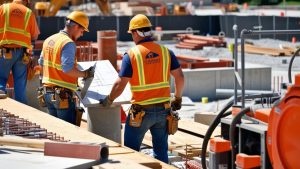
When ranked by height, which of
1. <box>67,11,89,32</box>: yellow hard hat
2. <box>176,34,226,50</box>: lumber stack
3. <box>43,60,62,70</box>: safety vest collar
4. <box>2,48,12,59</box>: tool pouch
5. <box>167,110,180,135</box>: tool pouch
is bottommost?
<box>176,34,226,50</box>: lumber stack

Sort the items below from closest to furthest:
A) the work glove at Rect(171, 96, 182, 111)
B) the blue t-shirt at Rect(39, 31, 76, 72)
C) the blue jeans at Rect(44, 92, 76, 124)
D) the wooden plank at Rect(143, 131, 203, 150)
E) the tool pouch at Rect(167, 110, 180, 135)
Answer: the tool pouch at Rect(167, 110, 180, 135) → the work glove at Rect(171, 96, 182, 111) → the blue t-shirt at Rect(39, 31, 76, 72) → the blue jeans at Rect(44, 92, 76, 124) → the wooden plank at Rect(143, 131, 203, 150)

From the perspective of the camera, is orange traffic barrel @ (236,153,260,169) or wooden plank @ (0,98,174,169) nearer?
orange traffic barrel @ (236,153,260,169)

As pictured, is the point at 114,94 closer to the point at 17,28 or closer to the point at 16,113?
the point at 16,113

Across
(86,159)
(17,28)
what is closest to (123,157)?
(86,159)

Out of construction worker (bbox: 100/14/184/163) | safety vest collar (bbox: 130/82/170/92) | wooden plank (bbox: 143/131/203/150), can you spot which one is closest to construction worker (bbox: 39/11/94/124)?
construction worker (bbox: 100/14/184/163)

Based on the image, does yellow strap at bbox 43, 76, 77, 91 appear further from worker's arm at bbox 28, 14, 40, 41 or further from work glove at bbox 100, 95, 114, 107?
worker's arm at bbox 28, 14, 40, 41

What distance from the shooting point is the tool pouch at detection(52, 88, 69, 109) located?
8.98 m

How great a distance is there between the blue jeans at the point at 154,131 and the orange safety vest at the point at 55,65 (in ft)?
4.26

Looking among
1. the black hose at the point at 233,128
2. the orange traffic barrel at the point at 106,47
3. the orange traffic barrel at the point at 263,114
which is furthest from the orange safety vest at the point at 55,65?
the orange traffic barrel at the point at 106,47

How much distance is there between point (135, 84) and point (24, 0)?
12.8 ft

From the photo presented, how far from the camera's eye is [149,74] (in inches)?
311

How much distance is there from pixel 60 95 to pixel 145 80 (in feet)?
4.94

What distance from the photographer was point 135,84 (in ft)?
26.0

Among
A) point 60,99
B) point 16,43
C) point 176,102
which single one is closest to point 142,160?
point 176,102
